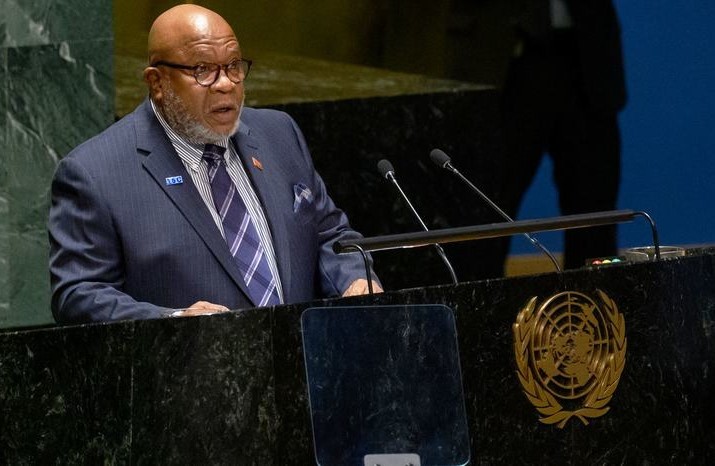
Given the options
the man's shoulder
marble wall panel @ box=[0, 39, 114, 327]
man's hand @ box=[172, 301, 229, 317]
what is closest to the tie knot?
the man's shoulder

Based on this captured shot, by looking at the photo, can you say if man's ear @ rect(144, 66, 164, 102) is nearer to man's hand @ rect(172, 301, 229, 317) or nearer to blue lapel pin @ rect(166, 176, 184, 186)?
blue lapel pin @ rect(166, 176, 184, 186)

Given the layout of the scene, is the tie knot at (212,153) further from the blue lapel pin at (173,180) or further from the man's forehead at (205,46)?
the man's forehead at (205,46)

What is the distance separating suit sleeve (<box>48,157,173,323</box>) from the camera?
371 centimetres

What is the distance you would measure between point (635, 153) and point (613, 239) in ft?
1.24

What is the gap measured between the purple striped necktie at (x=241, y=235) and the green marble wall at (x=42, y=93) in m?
2.17

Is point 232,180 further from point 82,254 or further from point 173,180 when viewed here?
point 82,254

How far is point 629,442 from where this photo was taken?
3.64 meters

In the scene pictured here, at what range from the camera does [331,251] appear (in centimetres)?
424

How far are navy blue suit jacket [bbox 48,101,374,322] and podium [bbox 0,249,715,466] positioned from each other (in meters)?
0.51

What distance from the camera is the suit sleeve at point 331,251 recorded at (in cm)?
415

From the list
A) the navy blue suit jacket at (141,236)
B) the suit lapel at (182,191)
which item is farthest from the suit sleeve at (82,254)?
the suit lapel at (182,191)

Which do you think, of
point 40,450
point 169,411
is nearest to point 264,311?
point 169,411

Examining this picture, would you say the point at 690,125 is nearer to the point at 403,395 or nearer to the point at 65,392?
the point at 403,395

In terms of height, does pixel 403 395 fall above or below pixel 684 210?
below
